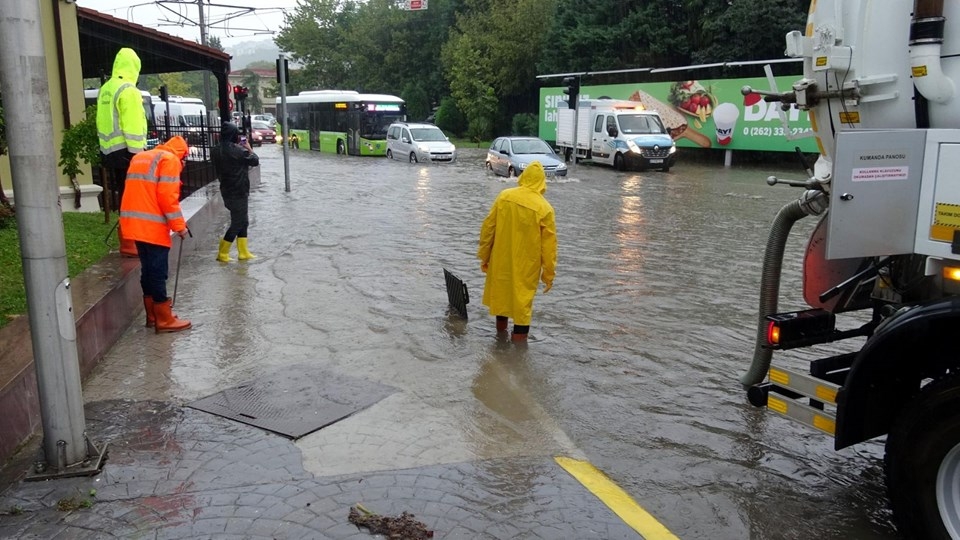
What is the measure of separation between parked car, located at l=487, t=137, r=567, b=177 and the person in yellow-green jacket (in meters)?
15.8

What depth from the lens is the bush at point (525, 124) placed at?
155 feet

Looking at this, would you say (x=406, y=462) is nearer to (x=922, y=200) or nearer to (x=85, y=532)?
(x=85, y=532)

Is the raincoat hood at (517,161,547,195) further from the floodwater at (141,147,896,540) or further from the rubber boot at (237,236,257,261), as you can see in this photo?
the rubber boot at (237,236,257,261)

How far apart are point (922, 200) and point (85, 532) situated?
13.9ft

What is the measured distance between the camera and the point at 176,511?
3.97 metres

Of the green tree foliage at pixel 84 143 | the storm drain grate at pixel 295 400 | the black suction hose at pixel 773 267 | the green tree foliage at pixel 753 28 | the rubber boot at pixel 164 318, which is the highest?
the green tree foliage at pixel 753 28

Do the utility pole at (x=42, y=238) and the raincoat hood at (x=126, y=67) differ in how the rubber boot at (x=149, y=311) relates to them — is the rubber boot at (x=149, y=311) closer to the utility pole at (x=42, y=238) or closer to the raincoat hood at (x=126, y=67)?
the raincoat hood at (x=126, y=67)

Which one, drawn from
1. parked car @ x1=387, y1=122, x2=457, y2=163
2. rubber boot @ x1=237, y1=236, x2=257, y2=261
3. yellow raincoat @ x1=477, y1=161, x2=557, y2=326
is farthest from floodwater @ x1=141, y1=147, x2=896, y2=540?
parked car @ x1=387, y1=122, x2=457, y2=163

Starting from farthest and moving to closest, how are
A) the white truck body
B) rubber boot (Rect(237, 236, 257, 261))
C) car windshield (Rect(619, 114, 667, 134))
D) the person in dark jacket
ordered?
car windshield (Rect(619, 114, 667, 134)) → the white truck body → rubber boot (Rect(237, 236, 257, 261)) → the person in dark jacket

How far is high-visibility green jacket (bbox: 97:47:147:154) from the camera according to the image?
8547mm

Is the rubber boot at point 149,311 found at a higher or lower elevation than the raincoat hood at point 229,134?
lower

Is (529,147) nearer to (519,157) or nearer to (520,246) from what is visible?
(519,157)

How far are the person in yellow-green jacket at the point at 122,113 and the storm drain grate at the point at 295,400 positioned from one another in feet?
13.5

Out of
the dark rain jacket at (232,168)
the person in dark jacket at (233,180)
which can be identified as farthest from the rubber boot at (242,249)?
the dark rain jacket at (232,168)
